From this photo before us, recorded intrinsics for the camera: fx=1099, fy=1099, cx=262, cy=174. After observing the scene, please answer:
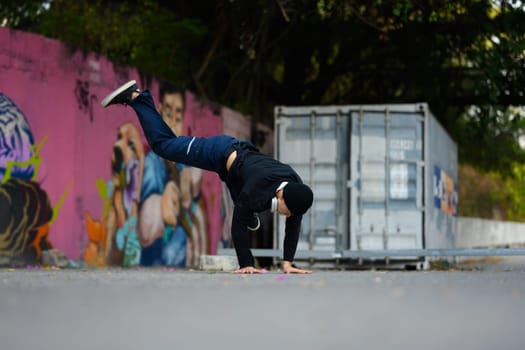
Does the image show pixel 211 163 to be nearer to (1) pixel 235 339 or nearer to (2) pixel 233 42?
(1) pixel 235 339

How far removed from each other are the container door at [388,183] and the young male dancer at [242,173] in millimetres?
7047

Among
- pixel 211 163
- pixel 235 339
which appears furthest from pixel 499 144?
pixel 235 339

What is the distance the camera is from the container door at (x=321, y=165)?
18047 millimetres

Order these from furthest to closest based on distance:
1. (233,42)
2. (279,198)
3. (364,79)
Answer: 1. (364,79)
2. (233,42)
3. (279,198)

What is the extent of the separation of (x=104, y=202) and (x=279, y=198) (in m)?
6.30

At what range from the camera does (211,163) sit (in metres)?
10.2

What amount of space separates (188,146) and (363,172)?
7.85 metres

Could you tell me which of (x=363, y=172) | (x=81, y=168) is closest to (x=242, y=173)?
(x=81, y=168)

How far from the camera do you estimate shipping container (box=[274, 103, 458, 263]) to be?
57.8ft

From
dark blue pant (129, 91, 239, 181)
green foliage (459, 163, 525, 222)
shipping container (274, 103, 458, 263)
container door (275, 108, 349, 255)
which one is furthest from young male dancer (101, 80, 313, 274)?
green foliage (459, 163, 525, 222)

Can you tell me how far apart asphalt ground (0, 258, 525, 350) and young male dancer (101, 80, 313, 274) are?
1626 mm

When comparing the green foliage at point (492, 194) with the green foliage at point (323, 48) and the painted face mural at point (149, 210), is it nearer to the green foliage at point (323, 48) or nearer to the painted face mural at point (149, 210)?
the green foliage at point (323, 48)

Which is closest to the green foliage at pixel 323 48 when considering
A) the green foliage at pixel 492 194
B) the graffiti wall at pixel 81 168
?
the graffiti wall at pixel 81 168

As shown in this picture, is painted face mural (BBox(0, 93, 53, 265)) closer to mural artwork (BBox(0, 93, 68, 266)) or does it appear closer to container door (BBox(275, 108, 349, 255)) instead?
mural artwork (BBox(0, 93, 68, 266))
